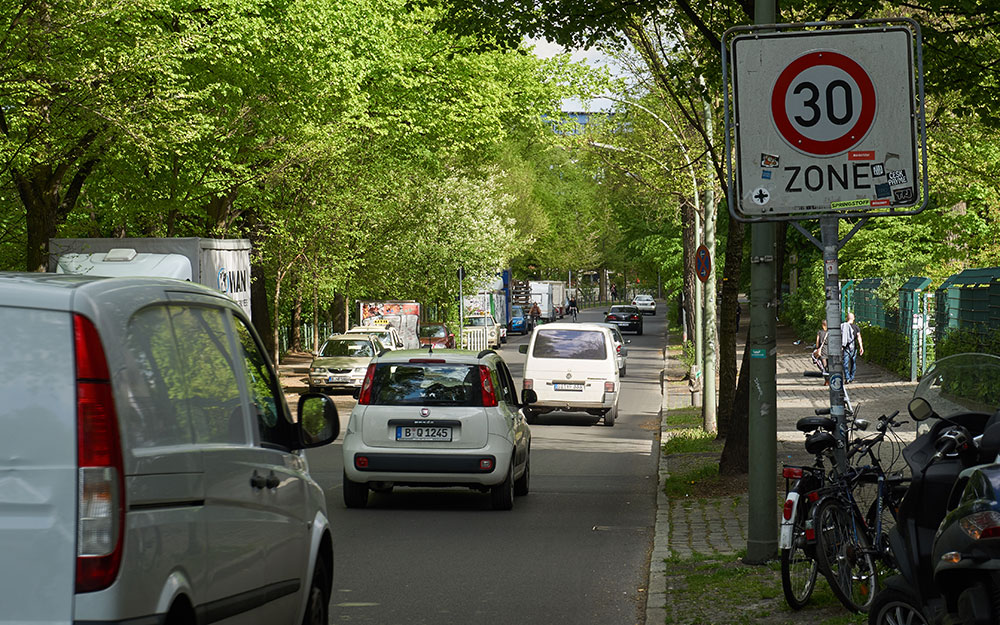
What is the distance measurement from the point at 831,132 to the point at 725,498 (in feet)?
20.3

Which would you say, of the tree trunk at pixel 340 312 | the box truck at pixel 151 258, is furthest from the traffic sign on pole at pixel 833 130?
the tree trunk at pixel 340 312

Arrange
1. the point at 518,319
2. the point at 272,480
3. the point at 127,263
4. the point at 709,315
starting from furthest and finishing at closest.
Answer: the point at 518,319, the point at 709,315, the point at 127,263, the point at 272,480

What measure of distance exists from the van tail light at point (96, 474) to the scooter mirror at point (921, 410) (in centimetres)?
403

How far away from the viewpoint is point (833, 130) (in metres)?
8.45

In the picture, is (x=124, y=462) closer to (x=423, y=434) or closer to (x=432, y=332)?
(x=423, y=434)

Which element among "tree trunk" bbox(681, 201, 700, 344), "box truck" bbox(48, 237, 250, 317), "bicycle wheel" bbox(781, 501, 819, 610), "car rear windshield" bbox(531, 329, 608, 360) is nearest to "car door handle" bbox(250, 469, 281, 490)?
"bicycle wheel" bbox(781, 501, 819, 610)

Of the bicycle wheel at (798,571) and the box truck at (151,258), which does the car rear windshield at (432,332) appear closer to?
the box truck at (151,258)

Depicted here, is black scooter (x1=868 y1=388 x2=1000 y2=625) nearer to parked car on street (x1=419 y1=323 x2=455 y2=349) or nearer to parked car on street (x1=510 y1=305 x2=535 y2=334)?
parked car on street (x1=419 y1=323 x2=455 y2=349)

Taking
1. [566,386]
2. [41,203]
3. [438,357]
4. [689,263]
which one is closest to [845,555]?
[438,357]


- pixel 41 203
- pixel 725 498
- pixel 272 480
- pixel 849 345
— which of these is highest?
pixel 41 203

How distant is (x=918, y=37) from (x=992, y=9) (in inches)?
205

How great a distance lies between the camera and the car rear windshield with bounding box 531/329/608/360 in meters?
26.0

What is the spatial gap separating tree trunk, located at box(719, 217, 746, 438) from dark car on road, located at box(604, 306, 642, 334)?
51608 mm

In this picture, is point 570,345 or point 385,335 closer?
point 570,345
